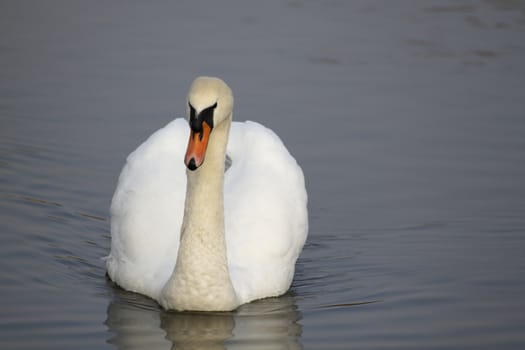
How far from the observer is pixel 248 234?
8.61 m

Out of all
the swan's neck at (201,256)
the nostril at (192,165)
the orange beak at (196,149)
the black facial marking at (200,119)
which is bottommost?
the swan's neck at (201,256)

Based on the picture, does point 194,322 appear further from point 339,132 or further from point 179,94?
point 179,94

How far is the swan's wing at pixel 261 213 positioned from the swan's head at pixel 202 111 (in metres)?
1.27

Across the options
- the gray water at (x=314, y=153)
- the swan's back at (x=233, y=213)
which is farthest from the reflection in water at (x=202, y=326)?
the swan's back at (x=233, y=213)

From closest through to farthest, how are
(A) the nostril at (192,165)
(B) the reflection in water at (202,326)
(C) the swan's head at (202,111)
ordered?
(A) the nostril at (192,165) → (C) the swan's head at (202,111) → (B) the reflection in water at (202,326)

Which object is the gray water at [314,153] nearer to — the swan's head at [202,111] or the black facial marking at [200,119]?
the swan's head at [202,111]

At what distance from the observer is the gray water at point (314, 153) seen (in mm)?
7898

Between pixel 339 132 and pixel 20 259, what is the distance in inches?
163

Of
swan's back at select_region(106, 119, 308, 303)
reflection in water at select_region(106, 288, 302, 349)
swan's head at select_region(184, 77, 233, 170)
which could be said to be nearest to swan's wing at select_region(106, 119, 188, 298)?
swan's back at select_region(106, 119, 308, 303)

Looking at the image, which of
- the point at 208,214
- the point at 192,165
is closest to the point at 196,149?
the point at 192,165

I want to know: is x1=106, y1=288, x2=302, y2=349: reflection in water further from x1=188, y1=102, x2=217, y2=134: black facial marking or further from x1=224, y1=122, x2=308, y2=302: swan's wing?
x1=188, y1=102, x2=217, y2=134: black facial marking

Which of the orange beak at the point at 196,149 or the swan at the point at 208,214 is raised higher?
the orange beak at the point at 196,149

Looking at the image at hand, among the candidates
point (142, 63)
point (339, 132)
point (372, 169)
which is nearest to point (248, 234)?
point (372, 169)

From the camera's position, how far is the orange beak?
714 centimetres
